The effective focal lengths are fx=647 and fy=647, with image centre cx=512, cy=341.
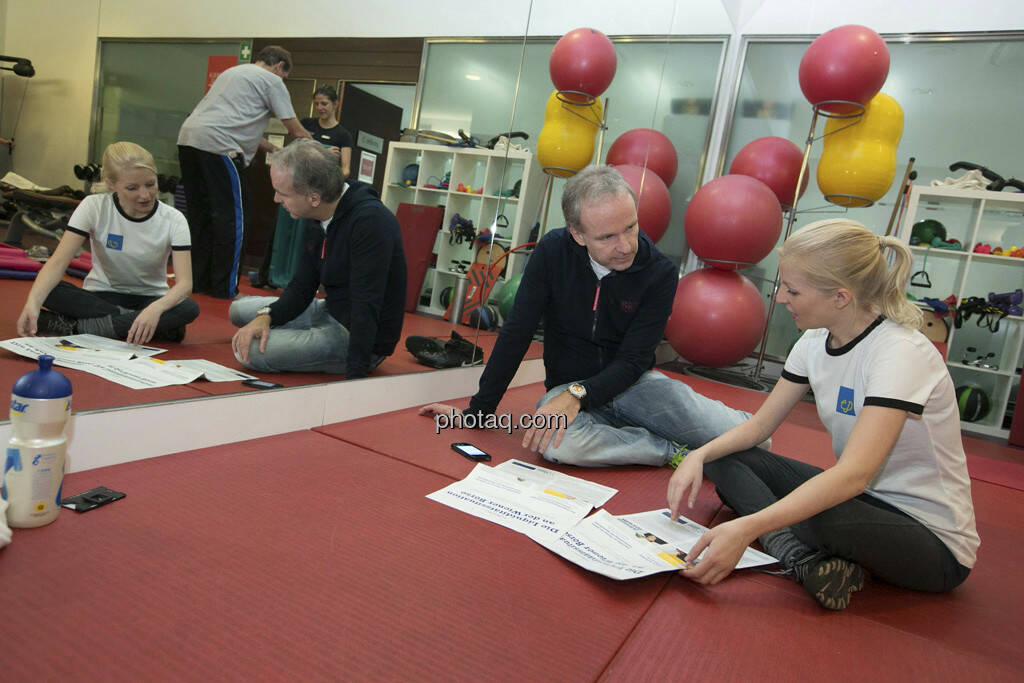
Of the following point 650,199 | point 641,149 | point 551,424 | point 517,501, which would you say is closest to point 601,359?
point 551,424

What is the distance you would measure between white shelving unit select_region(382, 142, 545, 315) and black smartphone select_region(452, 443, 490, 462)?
758mm

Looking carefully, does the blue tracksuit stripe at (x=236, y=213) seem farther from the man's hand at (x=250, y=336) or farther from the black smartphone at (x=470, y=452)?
the black smartphone at (x=470, y=452)

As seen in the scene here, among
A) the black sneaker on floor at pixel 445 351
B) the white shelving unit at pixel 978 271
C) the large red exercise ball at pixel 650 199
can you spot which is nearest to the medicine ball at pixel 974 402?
the white shelving unit at pixel 978 271

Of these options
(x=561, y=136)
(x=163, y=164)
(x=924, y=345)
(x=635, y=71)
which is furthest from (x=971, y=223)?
(x=163, y=164)

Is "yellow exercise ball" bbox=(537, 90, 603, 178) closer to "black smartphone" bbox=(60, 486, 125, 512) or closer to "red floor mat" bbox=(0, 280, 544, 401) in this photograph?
"red floor mat" bbox=(0, 280, 544, 401)

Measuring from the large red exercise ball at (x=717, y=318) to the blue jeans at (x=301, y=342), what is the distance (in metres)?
2.33

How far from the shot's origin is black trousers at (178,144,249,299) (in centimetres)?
158

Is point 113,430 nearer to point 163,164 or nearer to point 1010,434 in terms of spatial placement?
point 163,164

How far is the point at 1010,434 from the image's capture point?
3.91m

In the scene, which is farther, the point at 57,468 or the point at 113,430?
the point at 113,430

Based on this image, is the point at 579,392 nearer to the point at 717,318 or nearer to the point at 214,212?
the point at 214,212

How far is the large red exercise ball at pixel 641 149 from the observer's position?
4035mm

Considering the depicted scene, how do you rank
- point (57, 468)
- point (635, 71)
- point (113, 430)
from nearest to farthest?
point (57, 468) → point (113, 430) → point (635, 71)

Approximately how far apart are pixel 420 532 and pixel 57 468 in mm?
708
